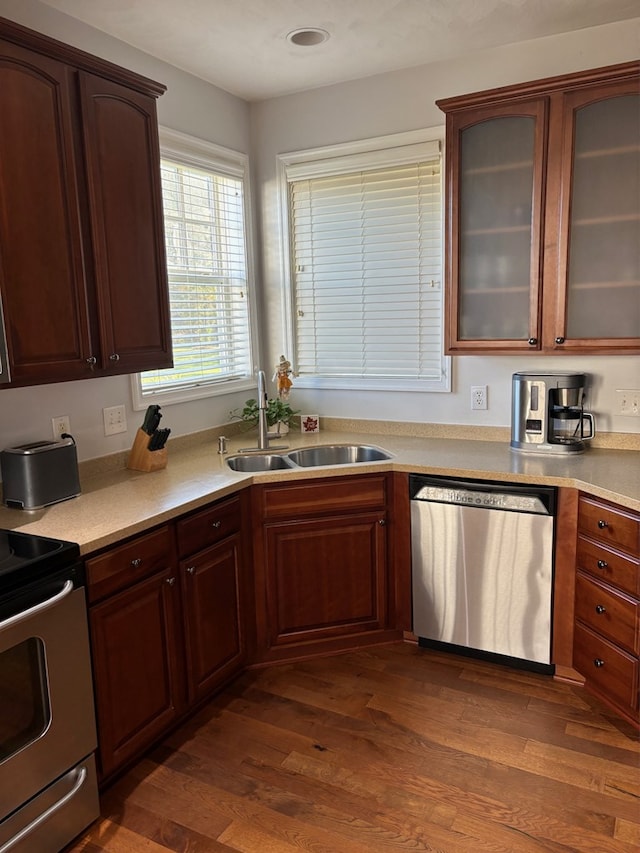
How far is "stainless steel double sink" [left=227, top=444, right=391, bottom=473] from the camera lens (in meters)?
3.02

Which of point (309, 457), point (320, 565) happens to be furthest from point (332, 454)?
point (320, 565)

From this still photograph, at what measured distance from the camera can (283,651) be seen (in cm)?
280

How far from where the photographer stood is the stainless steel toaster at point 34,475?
85.3 inches

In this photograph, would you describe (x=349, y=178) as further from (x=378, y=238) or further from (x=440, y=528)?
(x=440, y=528)

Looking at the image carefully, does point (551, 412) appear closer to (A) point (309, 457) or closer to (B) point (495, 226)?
(B) point (495, 226)

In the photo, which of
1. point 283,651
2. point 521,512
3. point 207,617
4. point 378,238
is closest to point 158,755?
point 207,617

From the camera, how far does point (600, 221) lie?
257 centimetres

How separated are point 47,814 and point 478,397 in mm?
2424

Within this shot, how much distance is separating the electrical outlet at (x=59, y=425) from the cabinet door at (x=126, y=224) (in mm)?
378

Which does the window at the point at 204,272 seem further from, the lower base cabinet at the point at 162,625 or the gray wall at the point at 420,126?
the lower base cabinet at the point at 162,625

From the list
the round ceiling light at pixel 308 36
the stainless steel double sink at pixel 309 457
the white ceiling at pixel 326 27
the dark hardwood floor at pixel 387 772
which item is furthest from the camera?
the stainless steel double sink at pixel 309 457

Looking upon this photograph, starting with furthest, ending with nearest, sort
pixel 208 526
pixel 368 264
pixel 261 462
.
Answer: pixel 368 264
pixel 261 462
pixel 208 526

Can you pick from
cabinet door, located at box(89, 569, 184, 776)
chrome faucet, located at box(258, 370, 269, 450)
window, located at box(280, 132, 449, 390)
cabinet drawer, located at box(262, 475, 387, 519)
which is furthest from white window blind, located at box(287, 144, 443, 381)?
cabinet door, located at box(89, 569, 184, 776)

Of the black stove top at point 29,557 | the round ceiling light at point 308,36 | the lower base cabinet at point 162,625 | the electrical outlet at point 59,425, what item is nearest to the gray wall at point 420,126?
the round ceiling light at point 308,36
